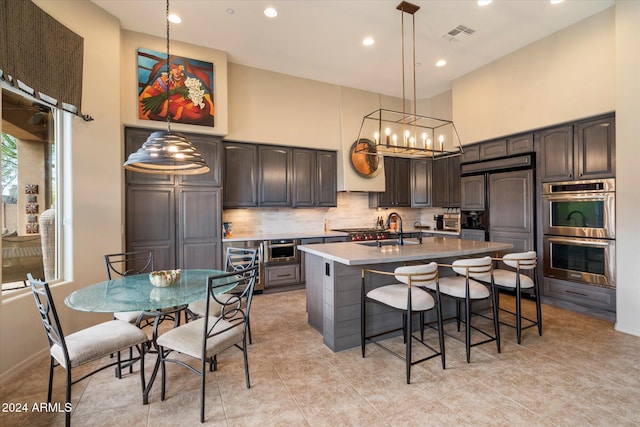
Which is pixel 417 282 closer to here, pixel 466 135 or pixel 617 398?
pixel 617 398

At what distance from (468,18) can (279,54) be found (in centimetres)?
251

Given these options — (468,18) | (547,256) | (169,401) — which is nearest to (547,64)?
(468,18)

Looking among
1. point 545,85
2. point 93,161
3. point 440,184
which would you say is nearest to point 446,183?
point 440,184

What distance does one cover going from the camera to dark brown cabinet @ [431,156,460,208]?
5512mm

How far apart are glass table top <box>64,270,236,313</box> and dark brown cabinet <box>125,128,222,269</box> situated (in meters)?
1.54

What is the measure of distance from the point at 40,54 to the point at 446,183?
19.1ft

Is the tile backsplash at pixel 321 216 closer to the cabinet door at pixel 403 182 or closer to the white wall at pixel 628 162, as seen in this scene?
the cabinet door at pixel 403 182

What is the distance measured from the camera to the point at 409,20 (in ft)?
11.9

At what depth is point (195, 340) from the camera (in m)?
2.01

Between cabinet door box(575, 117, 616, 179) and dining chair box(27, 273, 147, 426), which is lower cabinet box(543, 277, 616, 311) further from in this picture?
dining chair box(27, 273, 147, 426)

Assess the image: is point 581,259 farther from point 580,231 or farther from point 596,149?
point 596,149

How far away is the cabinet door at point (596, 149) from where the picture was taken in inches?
135

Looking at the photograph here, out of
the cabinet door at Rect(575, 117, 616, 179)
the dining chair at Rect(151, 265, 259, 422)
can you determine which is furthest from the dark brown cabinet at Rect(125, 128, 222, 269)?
the cabinet door at Rect(575, 117, 616, 179)

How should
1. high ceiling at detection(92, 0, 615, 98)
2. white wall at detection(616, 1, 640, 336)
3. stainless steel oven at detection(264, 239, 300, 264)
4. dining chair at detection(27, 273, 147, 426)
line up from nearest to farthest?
dining chair at detection(27, 273, 147, 426)
white wall at detection(616, 1, 640, 336)
high ceiling at detection(92, 0, 615, 98)
stainless steel oven at detection(264, 239, 300, 264)
